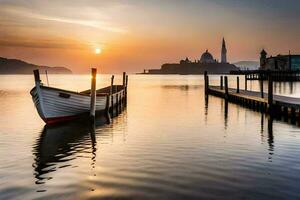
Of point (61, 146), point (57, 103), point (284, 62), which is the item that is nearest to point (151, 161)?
point (61, 146)

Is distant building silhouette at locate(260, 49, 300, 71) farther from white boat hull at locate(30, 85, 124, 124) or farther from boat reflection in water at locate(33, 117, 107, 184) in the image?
boat reflection in water at locate(33, 117, 107, 184)

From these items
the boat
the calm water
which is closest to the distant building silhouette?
the calm water

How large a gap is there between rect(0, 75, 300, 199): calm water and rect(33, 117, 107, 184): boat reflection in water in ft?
0.13

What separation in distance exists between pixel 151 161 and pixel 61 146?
6.72m

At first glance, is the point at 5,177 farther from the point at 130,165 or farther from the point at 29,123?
the point at 29,123

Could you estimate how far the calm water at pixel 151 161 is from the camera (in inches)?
470

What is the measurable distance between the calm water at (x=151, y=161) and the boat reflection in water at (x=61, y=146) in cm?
4

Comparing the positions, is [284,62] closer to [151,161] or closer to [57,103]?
[57,103]

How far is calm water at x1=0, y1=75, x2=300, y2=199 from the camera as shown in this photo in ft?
39.2

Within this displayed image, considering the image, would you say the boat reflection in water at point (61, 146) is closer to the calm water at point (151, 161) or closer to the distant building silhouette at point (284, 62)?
the calm water at point (151, 161)

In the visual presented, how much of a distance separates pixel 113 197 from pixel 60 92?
57.5 feet

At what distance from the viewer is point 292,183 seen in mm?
12570

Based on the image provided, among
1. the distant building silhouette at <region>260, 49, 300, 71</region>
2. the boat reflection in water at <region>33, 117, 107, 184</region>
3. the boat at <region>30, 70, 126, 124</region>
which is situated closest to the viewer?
the boat reflection in water at <region>33, 117, 107, 184</region>

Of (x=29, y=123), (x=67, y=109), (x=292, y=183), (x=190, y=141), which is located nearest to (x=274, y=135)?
(x=190, y=141)
